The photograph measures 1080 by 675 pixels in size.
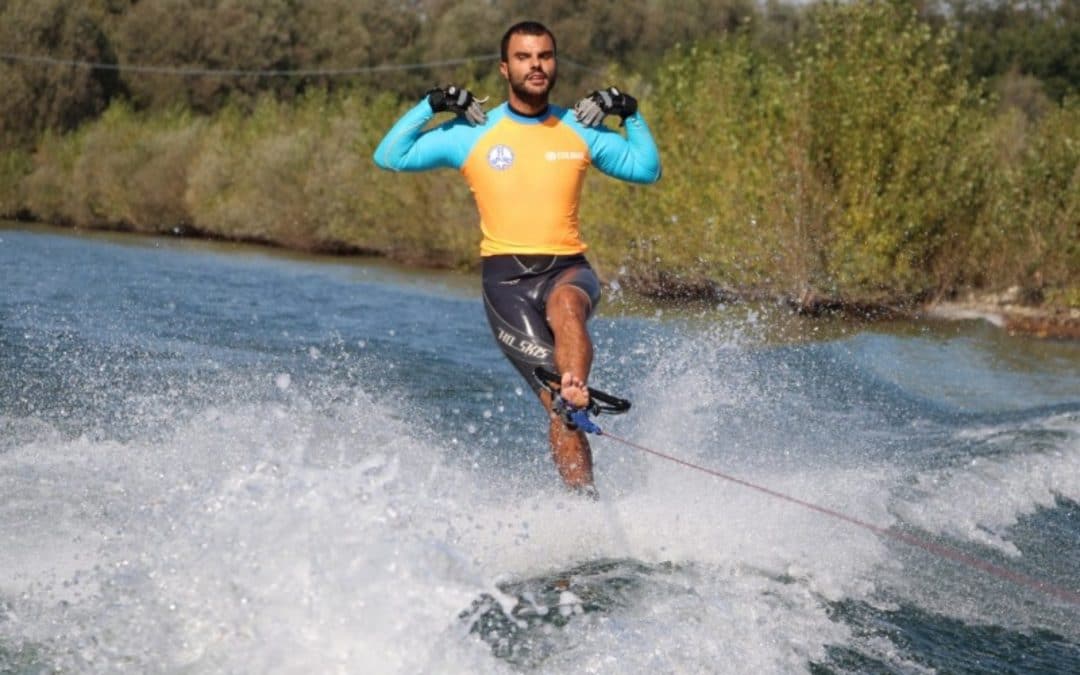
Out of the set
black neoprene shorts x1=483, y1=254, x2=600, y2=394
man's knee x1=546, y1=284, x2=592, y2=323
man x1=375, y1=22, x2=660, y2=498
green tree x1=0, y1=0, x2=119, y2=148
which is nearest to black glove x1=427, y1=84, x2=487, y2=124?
man x1=375, y1=22, x2=660, y2=498

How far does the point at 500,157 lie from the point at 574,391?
1.20 m

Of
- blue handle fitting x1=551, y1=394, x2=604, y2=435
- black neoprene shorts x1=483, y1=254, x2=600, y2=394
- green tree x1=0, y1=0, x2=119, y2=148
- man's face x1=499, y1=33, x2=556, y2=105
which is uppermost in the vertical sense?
man's face x1=499, y1=33, x2=556, y2=105

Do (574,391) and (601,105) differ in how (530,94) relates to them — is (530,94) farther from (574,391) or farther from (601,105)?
(574,391)

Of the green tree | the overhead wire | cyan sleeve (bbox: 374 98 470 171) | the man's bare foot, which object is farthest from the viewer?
the overhead wire

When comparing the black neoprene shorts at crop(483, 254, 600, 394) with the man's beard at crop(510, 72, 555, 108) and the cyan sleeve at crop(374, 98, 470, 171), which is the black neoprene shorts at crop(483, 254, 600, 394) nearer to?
the cyan sleeve at crop(374, 98, 470, 171)

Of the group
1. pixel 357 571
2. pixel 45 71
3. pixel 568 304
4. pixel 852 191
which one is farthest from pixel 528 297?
pixel 45 71

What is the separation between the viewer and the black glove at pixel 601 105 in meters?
5.68

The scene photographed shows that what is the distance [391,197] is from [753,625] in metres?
27.6

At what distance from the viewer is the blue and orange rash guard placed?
565cm

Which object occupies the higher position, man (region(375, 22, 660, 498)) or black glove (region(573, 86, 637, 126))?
black glove (region(573, 86, 637, 126))

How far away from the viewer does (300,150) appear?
35.9 metres

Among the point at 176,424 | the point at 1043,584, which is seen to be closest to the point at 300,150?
the point at 176,424

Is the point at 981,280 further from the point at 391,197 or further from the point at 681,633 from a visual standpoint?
the point at 681,633

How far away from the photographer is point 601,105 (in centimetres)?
569
